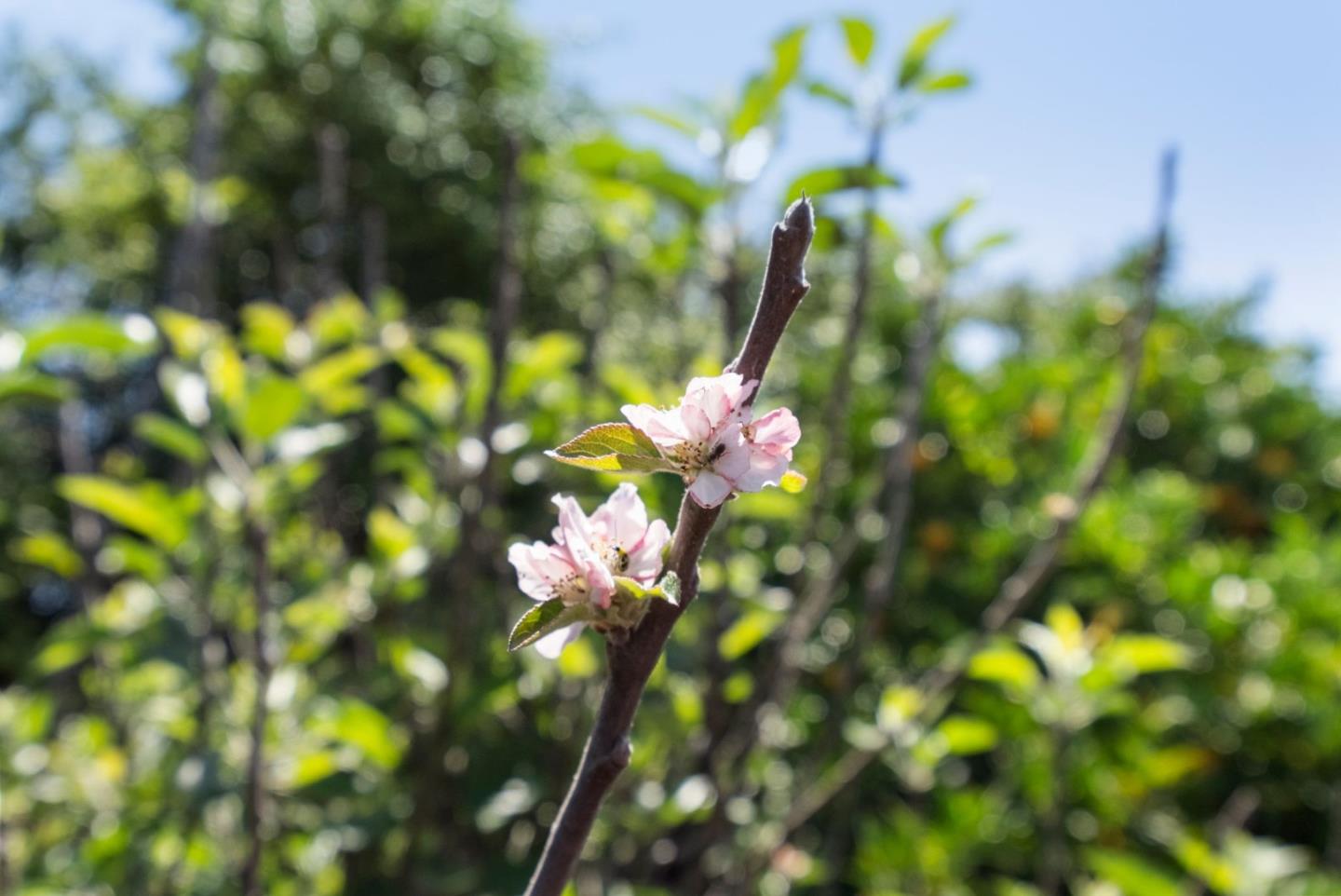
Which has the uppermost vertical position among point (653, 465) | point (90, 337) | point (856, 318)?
point (653, 465)

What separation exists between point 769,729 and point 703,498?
1.12 metres

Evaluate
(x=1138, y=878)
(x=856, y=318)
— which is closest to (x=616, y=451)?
(x=856, y=318)

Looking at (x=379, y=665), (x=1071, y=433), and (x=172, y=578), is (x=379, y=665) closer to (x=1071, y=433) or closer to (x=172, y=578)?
(x=172, y=578)

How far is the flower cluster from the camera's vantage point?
0.39m

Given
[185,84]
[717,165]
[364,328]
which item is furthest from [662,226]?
[185,84]

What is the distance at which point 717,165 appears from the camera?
1415mm

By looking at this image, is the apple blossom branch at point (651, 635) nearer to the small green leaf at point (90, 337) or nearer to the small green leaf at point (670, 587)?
the small green leaf at point (670, 587)

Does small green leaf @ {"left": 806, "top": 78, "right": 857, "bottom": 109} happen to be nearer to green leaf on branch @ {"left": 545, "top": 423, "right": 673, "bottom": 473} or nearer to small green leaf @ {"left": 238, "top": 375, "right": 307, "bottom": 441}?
small green leaf @ {"left": 238, "top": 375, "right": 307, "bottom": 441}

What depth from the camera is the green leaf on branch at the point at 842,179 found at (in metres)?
1.16

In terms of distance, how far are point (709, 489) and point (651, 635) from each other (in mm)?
70

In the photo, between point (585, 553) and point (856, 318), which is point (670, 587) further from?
point (856, 318)

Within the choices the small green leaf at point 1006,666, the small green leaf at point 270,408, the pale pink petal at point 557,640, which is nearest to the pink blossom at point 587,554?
the pale pink petal at point 557,640

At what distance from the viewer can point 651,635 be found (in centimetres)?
40

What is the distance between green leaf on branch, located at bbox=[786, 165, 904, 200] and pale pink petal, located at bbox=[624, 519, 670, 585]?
0.79 m
